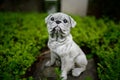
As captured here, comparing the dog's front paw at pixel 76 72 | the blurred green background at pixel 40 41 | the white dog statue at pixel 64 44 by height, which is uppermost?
the white dog statue at pixel 64 44

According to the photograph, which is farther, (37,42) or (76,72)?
(37,42)

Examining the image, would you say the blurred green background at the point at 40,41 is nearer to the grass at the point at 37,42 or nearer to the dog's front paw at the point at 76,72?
the grass at the point at 37,42

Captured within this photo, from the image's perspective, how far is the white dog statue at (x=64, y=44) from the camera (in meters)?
2.62

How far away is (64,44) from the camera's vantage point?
2754 millimetres

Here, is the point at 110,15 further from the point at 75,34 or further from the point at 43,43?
the point at 43,43

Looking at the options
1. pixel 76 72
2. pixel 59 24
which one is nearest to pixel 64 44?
pixel 59 24

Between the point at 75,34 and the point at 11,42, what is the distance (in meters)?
0.99

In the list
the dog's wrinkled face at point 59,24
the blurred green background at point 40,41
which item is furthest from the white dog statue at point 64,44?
the blurred green background at point 40,41

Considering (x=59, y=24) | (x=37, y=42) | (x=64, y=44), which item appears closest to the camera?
(x=59, y=24)

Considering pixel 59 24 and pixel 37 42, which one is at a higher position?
pixel 59 24

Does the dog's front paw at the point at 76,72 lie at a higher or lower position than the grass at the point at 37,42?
lower

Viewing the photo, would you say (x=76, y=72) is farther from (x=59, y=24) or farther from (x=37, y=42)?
(x=37, y=42)

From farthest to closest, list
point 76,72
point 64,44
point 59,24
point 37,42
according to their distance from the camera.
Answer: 1. point 37,42
2. point 76,72
3. point 64,44
4. point 59,24

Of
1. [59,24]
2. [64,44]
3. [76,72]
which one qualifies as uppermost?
[59,24]
